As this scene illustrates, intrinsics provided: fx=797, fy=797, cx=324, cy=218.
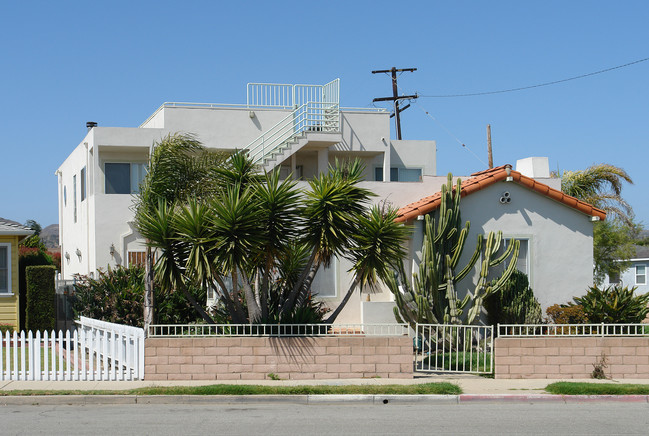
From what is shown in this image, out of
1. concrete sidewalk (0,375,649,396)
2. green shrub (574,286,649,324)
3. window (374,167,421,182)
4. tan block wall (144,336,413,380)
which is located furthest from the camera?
window (374,167,421,182)

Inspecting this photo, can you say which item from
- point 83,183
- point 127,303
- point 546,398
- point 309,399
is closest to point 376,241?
point 309,399

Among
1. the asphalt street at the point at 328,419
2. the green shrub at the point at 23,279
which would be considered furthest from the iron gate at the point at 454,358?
the green shrub at the point at 23,279

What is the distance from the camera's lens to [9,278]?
71.6 feet

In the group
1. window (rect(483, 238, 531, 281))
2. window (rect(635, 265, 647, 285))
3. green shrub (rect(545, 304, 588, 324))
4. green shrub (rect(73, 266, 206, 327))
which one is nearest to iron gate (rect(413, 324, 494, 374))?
green shrub (rect(545, 304, 588, 324))

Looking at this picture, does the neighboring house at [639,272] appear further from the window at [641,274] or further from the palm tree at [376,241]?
the palm tree at [376,241]

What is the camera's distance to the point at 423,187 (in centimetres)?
2197

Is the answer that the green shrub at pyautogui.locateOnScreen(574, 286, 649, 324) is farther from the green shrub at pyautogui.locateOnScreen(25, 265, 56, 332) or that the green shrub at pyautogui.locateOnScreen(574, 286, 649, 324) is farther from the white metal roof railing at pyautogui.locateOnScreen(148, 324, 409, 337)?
the green shrub at pyautogui.locateOnScreen(25, 265, 56, 332)

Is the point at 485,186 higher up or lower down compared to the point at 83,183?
lower down

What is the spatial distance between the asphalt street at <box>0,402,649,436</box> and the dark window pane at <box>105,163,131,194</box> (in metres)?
13.1

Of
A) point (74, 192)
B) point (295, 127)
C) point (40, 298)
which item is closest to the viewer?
point (40, 298)

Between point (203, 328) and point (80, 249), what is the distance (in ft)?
44.3

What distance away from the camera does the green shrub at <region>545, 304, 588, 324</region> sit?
59.2 ft

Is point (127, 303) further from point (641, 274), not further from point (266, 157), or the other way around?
point (641, 274)

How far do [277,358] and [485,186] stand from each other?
25.9 feet
